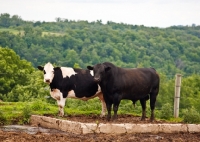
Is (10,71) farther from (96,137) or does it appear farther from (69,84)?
(96,137)

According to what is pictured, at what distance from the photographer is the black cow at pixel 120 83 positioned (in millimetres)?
17969

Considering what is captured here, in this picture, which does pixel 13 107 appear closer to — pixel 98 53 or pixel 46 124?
pixel 46 124

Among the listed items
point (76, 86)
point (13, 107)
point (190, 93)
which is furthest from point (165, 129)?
point (190, 93)

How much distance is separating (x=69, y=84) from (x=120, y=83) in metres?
2.04

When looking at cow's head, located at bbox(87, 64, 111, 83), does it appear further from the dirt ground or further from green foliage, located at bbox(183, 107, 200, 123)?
green foliage, located at bbox(183, 107, 200, 123)

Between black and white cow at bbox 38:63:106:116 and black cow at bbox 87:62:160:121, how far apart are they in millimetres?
760

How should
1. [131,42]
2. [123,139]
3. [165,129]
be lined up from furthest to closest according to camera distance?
[131,42] → [165,129] → [123,139]

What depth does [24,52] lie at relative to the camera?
5782 inches

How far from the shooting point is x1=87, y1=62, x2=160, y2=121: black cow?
1797cm

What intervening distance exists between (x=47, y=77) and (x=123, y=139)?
579 centimetres

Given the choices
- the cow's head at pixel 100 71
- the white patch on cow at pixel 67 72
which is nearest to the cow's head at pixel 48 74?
the white patch on cow at pixel 67 72

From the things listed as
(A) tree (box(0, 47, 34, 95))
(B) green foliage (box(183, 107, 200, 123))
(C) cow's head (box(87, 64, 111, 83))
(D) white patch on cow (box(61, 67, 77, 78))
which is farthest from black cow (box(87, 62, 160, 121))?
(A) tree (box(0, 47, 34, 95))

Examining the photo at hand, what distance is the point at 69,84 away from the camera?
19.2 meters

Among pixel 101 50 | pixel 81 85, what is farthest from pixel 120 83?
pixel 101 50
